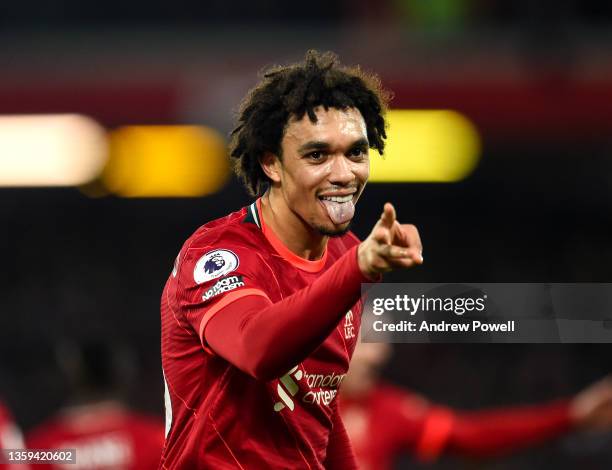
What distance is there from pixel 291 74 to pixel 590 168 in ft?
29.4

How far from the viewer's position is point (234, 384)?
9.52 feet

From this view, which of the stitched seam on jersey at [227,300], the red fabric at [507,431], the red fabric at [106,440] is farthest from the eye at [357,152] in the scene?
the red fabric at [507,431]

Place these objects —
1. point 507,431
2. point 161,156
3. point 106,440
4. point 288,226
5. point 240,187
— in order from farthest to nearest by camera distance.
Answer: point 240,187, point 161,156, point 507,431, point 106,440, point 288,226

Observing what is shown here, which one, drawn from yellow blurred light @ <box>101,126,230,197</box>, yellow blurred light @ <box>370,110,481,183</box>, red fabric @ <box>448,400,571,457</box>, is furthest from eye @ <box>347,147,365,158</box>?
yellow blurred light @ <box>101,126,230,197</box>

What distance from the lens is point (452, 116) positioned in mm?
9945

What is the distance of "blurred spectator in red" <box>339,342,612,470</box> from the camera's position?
20.8ft

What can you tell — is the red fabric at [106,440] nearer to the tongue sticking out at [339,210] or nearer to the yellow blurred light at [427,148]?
the tongue sticking out at [339,210]

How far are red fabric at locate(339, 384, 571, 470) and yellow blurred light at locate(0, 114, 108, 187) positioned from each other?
165 inches

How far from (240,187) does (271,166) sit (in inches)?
323

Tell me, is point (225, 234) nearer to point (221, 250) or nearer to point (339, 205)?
point (221, 250)

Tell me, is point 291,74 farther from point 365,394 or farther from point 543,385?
point 543,385

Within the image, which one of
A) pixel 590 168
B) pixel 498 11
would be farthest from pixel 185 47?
pixel 590 168

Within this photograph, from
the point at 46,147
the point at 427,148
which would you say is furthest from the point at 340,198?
the point at 46,147

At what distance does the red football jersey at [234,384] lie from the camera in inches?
113
